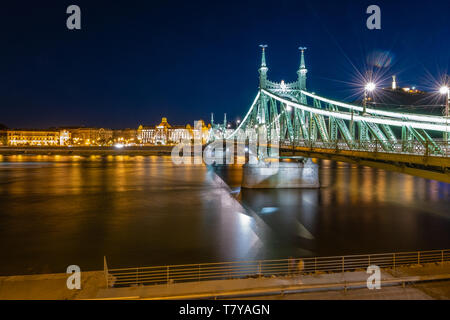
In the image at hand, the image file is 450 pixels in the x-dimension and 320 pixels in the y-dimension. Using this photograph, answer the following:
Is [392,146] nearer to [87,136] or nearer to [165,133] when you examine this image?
[165,133]

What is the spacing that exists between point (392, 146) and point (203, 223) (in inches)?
419

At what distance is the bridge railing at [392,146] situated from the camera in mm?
13109

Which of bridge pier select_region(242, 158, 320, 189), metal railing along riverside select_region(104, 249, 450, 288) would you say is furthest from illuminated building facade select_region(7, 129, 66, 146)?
metal railing along riverside select_region(104, 249, 450, 288)

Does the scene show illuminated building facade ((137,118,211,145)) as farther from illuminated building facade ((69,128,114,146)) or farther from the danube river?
the danube river

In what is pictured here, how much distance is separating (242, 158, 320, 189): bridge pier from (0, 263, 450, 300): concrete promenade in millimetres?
24742

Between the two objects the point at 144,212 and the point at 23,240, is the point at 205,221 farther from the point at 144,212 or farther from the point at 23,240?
the point at 23,240

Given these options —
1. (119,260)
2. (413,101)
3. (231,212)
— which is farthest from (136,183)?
(413,101)

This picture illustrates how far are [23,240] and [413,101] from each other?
236ft

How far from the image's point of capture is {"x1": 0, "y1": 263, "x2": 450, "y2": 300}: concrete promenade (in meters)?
7.04

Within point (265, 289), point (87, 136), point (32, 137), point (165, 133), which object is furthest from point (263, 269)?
point (87, 136)

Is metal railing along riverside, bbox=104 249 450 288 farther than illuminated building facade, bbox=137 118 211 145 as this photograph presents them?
No

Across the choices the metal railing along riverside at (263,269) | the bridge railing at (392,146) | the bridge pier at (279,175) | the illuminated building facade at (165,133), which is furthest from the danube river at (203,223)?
the illuminated building facade at (165,133)

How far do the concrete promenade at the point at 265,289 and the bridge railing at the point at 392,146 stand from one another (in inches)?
255

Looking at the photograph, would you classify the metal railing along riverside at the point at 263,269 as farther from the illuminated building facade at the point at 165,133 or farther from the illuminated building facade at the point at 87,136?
the illuminated building facade at the point at 87,136
